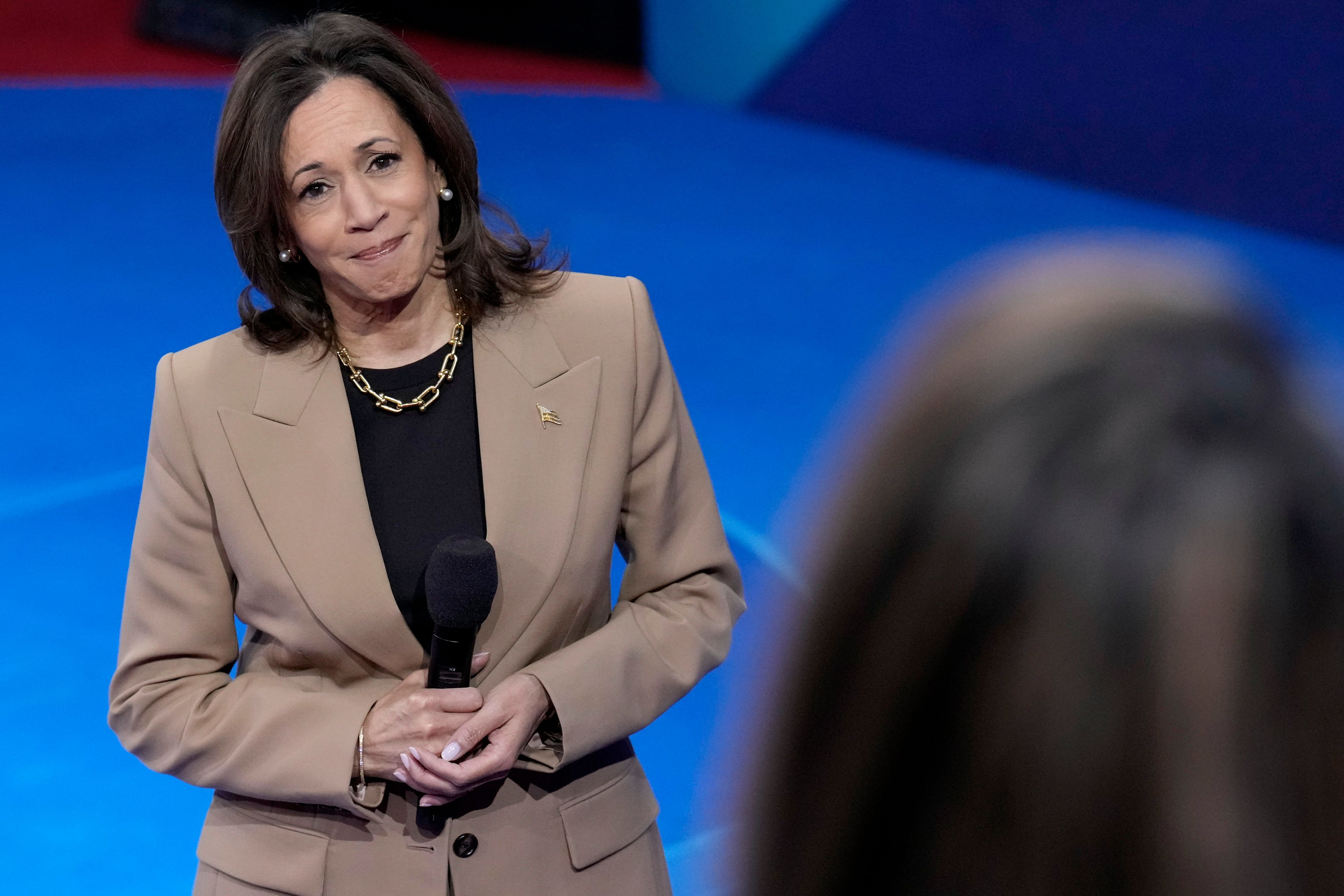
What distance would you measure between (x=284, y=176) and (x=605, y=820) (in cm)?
110

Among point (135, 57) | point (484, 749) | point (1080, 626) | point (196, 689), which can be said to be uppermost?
point (135, 57)

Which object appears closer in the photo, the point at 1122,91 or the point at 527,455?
the point at 527,455

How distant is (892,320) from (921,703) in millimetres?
6207

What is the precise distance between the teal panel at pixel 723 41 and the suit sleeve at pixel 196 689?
8.33 m

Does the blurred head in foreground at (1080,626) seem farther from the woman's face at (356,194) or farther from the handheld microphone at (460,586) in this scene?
the woman's face at (356,194)

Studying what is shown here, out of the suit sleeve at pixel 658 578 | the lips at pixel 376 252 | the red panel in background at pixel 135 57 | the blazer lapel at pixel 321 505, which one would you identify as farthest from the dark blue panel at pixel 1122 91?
the blazer lapel at pixel 321 505

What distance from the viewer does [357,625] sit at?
2229mm

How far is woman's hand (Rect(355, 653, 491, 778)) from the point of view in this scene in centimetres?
213

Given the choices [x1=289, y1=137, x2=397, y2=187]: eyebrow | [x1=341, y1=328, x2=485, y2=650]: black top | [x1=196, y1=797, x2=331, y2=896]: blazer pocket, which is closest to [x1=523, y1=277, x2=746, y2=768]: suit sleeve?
[x1=341, y1=328, x2=485, y2=650]: black top

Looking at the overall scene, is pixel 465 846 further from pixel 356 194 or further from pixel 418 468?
pixel 356 194

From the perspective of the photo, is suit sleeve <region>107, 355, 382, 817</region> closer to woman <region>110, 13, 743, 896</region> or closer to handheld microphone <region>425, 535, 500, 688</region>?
woman <region>110, 13, 743, 896</region>

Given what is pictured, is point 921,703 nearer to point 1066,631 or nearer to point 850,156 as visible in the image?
point 1066,631

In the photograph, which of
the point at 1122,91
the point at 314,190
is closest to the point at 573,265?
the point at 1122,91

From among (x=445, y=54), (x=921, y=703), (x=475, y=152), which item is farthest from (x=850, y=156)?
(x=921, y=703)
